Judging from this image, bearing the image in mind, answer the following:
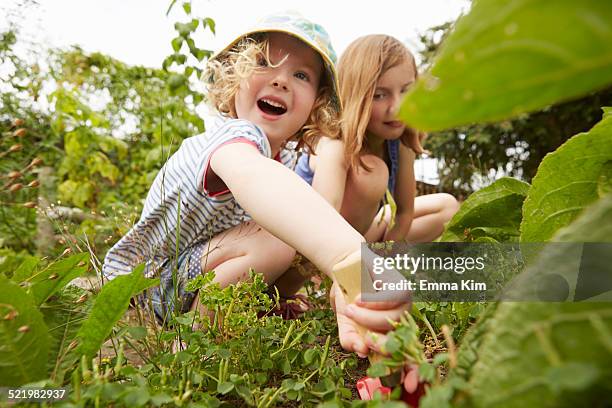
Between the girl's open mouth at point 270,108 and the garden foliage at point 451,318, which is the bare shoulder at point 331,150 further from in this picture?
the garden foliage at point 451,318

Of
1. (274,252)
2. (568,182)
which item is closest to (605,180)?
(568,182)

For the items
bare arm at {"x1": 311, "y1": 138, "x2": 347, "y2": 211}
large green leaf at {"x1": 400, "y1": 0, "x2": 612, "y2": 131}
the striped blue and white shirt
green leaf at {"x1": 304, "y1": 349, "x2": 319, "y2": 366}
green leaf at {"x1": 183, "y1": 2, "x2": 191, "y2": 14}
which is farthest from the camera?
green leaf at {"x1": 183, "y1": 2, "x2": 191, "y2": 14}

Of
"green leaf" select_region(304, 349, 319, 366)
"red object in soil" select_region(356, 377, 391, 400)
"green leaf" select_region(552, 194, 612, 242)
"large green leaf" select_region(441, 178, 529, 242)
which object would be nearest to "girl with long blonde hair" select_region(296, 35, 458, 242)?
"large green leaf" select_region(441, 178, 529, 242)

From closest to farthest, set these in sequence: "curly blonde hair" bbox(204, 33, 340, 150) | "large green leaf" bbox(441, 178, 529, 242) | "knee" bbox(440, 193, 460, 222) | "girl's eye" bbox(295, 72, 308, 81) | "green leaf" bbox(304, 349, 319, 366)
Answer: "green leaf" bbox(304, 349, 319, 366) < "large green leaf" bbox(441, 178, 529, 242) < "curly blonde hair" bbox(204, 33, 340, 150) < "girl's eye" bbox(295, 72, 308, 81) < "knee" bbox(440, 193, 460, 222)

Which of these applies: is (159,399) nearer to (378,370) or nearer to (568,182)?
(378,370)

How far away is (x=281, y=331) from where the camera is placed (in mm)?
1207

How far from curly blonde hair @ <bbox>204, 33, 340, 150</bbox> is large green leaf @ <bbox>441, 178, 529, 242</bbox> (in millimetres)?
873

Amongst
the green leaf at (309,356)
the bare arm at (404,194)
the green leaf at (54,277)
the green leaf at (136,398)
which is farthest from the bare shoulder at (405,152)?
the green leaf at (136,398)

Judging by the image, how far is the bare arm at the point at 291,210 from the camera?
3.27 feet

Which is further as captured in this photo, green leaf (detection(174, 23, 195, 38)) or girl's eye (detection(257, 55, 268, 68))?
green leaf (detection(174, 23, 195, 38))

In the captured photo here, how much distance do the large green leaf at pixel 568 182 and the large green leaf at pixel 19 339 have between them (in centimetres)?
91

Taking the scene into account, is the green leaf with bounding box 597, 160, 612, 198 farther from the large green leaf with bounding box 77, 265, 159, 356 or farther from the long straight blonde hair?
the long straight blonde hair

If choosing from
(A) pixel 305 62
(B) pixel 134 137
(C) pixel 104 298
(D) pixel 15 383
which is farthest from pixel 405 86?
(B) pixel 134 137

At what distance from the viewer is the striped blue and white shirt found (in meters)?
1.67
